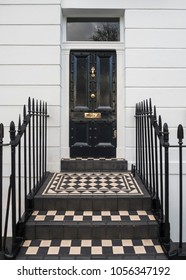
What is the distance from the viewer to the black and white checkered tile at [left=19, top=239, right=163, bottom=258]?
285 cm

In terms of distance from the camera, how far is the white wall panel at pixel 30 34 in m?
5.19

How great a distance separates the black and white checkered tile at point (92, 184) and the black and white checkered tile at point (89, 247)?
0.81 meters

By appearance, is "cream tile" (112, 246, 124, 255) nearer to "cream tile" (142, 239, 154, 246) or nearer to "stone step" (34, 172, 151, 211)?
"cream tile" (142, 239, 154, 246)

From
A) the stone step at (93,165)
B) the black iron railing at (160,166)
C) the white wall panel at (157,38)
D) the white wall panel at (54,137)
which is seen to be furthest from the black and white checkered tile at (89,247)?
the white wall panel at (157,38)

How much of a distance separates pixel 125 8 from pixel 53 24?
1374 millimetres

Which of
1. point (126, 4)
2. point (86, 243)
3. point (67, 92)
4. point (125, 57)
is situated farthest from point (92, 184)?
point (126, 4)

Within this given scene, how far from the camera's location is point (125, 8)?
5.29m

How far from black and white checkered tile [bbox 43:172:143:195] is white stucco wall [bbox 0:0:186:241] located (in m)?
0.57

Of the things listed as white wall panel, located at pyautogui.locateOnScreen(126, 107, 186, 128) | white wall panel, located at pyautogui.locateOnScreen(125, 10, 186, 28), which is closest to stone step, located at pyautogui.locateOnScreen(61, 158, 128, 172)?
white wall panel, located at pyautogui.locateOnScreen(126, 107, 186, 128)

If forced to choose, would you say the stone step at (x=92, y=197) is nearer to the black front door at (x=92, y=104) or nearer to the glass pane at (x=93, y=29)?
the black front door at (x=92, y=104)

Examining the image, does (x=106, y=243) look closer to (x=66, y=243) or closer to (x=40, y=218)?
(x=66, y=243)

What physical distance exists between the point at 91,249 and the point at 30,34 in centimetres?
398

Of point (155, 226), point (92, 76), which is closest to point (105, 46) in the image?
point (92, 76)
